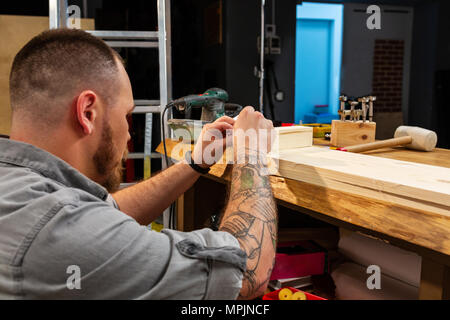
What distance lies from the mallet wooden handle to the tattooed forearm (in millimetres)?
508

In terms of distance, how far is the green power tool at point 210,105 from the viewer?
5.36 ft

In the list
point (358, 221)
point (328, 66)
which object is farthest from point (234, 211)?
point (328, 66)

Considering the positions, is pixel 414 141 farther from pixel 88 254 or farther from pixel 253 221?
pixel 88 254

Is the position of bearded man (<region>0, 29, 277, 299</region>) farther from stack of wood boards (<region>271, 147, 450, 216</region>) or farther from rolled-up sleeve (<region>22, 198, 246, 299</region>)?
stack of wood boards (<region>271, 147, 450, 216</region>)

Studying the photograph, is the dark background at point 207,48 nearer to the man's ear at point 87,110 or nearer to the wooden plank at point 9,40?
the wooden plank at point 9,40

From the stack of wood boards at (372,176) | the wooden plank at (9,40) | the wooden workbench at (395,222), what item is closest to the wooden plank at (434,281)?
the wooden workbench at (395,222)

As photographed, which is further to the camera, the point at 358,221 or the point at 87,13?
the point at 87,13

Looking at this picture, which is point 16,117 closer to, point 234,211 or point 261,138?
point 234,211

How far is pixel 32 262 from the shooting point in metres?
0.59

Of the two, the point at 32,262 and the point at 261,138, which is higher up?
the point at 261,138

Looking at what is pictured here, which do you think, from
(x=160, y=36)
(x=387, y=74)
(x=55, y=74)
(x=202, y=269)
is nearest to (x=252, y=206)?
(x=202, y=269)

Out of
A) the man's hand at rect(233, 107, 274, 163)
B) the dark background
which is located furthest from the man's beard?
the dark background

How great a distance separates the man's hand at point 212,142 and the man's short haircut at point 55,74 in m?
0.41

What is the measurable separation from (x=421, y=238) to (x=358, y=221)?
14 centimetres
